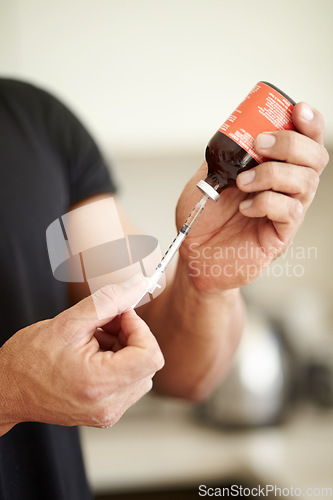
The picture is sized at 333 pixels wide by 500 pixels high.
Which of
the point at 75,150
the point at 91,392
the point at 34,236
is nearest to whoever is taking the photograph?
the point at 91,392

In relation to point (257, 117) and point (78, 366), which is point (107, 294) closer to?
point (78, 366)

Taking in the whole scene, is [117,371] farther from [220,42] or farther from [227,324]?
[220,42]

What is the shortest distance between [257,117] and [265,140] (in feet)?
0.08

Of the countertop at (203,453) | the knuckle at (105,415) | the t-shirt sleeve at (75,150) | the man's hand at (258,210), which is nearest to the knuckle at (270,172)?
the man's hand at (258,210)

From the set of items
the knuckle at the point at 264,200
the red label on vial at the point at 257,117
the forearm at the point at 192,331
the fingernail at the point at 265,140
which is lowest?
the forearm at the point at 192,331

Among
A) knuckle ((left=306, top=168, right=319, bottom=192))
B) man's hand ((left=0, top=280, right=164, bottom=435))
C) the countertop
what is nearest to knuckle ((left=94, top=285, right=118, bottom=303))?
man's hand ((left=0, top=280, right=164, bottom=435))

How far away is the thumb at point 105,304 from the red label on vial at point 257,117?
0.16 m

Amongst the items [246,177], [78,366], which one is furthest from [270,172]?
[78,366]

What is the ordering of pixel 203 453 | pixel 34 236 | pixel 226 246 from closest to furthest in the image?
pixel 226 246, pixel 34 236, pixel 203 453

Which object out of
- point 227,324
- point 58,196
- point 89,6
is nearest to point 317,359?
point 227,324

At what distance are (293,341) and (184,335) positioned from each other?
650 mm

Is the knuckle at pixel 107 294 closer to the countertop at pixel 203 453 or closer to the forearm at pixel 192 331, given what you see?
the forearm at pixel 192 331

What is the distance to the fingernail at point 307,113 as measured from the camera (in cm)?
42

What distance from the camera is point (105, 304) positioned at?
407 millimetres
